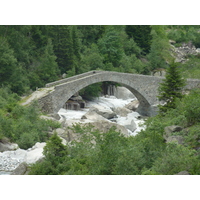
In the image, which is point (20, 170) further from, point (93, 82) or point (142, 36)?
point (142, 36)

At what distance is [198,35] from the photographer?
65062mm

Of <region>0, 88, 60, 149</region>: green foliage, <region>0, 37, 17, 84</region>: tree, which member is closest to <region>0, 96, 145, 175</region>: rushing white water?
<region>0, 88, 60, 149</region>: green foliage

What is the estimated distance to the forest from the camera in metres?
14.8

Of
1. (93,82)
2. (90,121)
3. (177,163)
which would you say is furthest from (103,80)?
(177,163)

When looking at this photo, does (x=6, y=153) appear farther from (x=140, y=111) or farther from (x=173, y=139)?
(x=140, y=111)

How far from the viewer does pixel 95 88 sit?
39.9 meters

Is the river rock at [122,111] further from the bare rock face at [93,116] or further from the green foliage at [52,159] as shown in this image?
the green foliage at [52,159]

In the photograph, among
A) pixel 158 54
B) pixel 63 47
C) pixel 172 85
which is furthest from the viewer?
pixel 158 54

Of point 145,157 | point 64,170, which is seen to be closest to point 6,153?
point 64,170

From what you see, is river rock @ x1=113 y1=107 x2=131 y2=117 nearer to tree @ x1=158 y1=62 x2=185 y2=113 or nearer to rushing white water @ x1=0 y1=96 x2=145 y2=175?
rushing white water @ x1=0 y1=96 x2=145 y2=175

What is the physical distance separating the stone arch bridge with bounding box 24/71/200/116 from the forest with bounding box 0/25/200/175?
236 cm

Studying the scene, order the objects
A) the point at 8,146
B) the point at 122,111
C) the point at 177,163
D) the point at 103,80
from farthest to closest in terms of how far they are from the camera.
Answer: the point at 122,111 → the point at 103,80 → the point at 8,146 → the point at 177,163

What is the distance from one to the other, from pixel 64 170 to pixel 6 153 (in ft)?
15.0

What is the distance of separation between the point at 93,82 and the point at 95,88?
4733 mm
